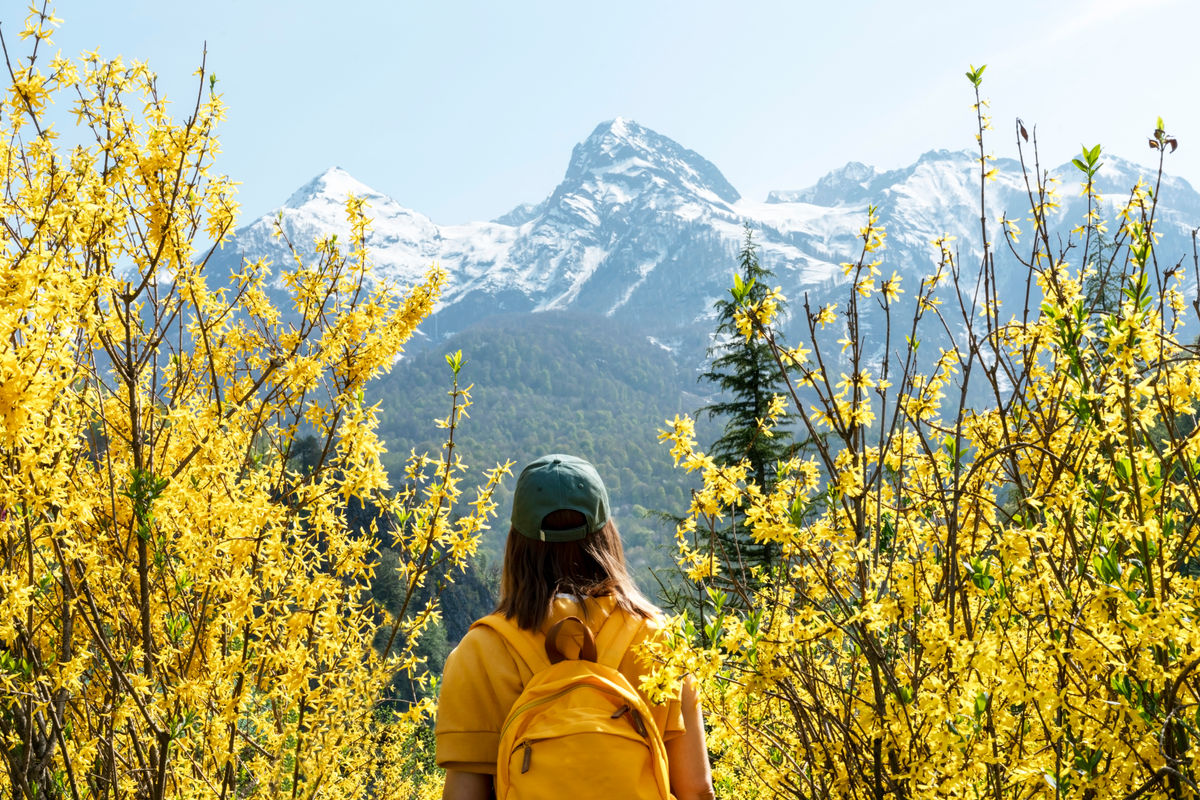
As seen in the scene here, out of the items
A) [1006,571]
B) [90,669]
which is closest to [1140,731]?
[1006,571]

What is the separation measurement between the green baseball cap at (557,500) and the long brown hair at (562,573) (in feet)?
0.09

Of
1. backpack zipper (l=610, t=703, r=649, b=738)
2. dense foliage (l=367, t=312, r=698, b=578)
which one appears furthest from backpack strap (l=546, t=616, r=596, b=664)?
dense foliage (l=367, t=312, r=698, b=578)

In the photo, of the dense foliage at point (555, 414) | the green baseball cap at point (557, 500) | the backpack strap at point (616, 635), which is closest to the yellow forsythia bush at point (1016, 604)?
the backpack strap at point (616, 635)

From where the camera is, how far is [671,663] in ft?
5.53

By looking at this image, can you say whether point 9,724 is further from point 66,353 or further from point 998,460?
point 998,460

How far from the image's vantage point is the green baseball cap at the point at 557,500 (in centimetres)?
175

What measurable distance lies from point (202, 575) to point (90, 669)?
0.73 metres

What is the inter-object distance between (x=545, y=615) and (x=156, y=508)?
1682mm

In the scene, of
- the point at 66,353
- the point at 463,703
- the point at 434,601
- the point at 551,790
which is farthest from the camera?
the point at 434,601

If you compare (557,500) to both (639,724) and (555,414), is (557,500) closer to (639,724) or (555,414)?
(639,724)

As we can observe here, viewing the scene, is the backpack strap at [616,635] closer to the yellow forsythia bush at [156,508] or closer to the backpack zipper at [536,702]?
the backpack zipper at [536,702]

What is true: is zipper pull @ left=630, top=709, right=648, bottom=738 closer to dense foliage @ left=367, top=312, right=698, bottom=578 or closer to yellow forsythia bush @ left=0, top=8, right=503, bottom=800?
yellow forsythia bush @ left=0, top=8, right=503, bottom=800

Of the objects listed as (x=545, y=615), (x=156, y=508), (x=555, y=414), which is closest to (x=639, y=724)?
(x=545, y=615)

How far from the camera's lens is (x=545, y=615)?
1.68m
